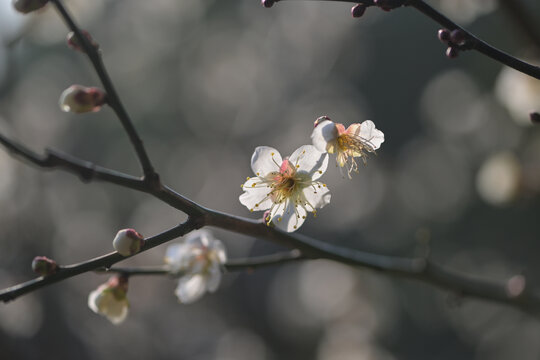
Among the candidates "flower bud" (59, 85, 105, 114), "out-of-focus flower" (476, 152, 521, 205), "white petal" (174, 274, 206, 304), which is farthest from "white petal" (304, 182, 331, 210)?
"out-of-focus flower" (476, 152, 521, 205)

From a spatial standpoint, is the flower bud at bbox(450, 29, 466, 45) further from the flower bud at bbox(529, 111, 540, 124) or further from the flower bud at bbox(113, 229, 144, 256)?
the flower bud at bbox(113, 229, 144, 256)

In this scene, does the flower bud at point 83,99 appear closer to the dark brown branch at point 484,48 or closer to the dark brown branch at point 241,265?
the dark brown branch at point 241,265

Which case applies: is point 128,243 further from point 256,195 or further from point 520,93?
point 520,93

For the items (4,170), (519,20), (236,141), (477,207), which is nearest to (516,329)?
(477,207)

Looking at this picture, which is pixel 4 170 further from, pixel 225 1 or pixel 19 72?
pixel 225 1

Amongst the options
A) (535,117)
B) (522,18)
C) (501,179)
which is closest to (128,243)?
(535,117)

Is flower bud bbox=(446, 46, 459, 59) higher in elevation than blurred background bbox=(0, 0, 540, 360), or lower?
lower
